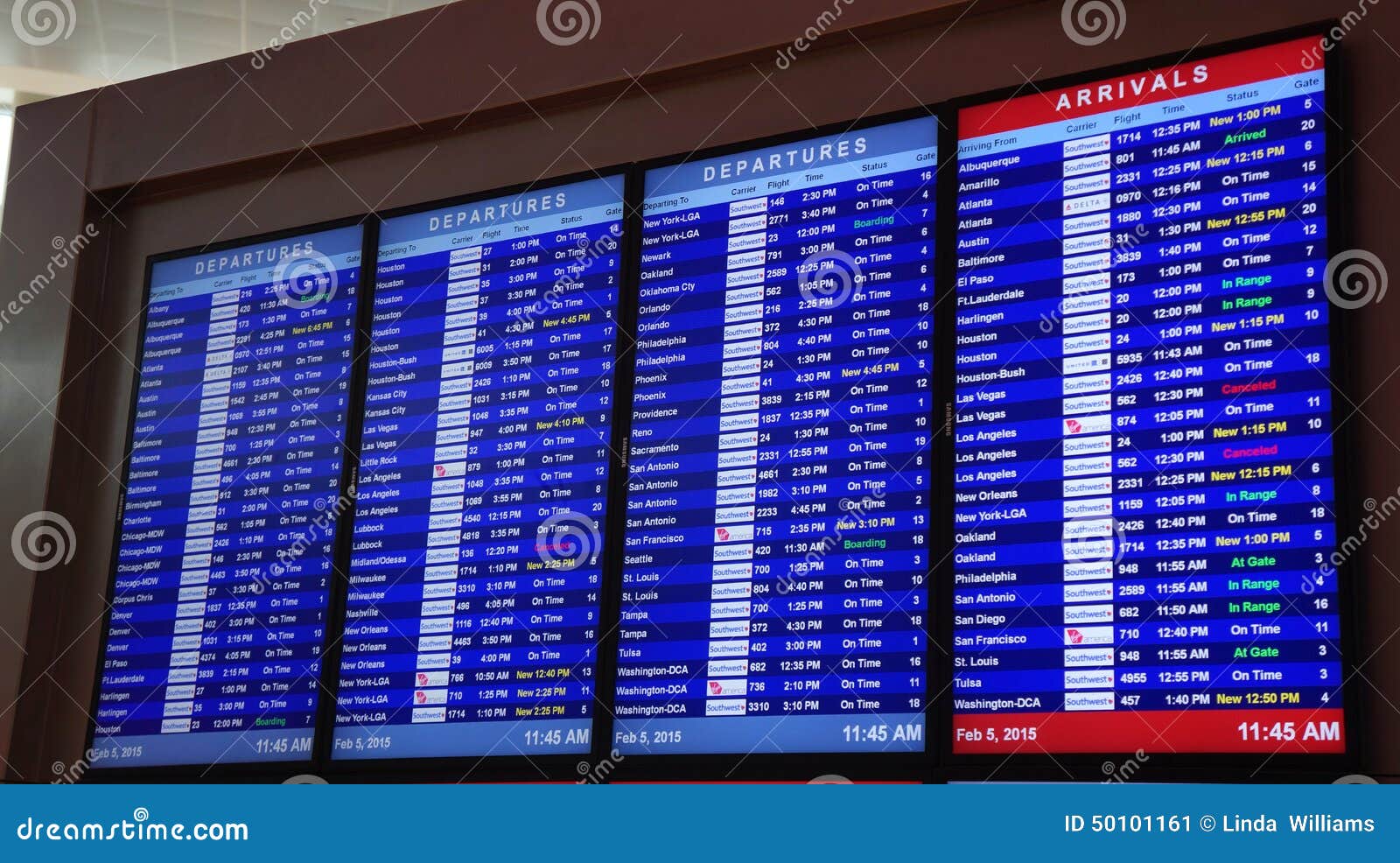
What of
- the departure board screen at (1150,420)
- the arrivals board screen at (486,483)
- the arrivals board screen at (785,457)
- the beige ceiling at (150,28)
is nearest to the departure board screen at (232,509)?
the arrivals board screen at (486,483)

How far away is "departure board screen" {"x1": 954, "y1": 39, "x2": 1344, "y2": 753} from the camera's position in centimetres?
291

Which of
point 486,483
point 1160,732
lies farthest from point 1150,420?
point 486,483

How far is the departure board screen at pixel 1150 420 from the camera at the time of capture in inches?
115

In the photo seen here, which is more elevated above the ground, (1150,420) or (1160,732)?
(1150,420)

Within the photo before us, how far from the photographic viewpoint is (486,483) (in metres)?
3.88

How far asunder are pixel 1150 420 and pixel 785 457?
0.82 metres

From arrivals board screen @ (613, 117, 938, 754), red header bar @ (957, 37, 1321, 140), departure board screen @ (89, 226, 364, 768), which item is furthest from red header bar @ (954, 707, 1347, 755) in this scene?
departure board screen @ (89, 226, 364, 768)

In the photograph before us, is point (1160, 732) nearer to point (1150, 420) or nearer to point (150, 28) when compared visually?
point (1150, 420)

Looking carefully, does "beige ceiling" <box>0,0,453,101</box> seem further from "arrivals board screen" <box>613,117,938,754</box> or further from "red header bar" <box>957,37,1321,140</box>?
"red header bar" <box>957,37,1321,140</box>

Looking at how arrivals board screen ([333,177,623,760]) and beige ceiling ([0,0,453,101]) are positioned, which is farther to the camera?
beige ceiling ([0,0,453,101])

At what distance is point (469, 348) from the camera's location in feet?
13.2

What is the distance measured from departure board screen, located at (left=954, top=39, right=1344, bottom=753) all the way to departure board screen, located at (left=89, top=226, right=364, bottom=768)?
1.74m

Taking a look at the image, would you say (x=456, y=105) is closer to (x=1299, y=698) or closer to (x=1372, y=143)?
(x=1372, y=143)

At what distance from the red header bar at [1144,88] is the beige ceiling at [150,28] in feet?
11.1
